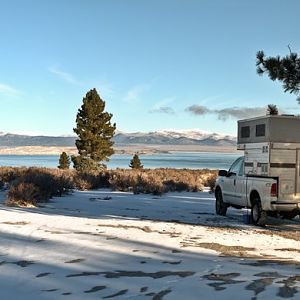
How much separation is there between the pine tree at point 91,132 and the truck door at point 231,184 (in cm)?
2950

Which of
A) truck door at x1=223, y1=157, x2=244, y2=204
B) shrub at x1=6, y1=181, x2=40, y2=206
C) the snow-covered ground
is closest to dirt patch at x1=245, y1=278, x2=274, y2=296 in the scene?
the snow-covered ground

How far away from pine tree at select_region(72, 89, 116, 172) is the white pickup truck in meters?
29.4

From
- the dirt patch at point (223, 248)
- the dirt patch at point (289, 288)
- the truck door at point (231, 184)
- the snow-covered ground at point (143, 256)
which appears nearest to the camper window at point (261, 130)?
the truck door at point (231, 184)

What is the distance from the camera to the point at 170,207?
18109mm

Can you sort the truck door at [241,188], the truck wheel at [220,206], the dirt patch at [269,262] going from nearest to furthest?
the dirt patch at [269,262], the truck door at [241,188], the truck wheel at [220,206]

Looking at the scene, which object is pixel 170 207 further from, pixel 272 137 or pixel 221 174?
pixel 272 137

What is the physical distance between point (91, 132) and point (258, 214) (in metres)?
33.3

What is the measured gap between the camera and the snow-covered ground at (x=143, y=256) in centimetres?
687

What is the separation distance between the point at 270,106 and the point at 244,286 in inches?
334

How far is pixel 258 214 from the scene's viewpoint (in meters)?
14.2

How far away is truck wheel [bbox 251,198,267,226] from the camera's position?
14.1 meters

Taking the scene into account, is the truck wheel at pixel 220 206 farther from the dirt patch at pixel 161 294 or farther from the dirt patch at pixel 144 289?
the dirt patch at pixel 161 294

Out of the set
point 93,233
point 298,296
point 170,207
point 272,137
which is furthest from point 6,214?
point 298,296

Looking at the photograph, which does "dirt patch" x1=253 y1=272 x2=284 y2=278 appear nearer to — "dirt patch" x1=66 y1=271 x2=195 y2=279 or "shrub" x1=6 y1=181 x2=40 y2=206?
"dirt patch" x1=66 y1=271 x2=195 y2=279
